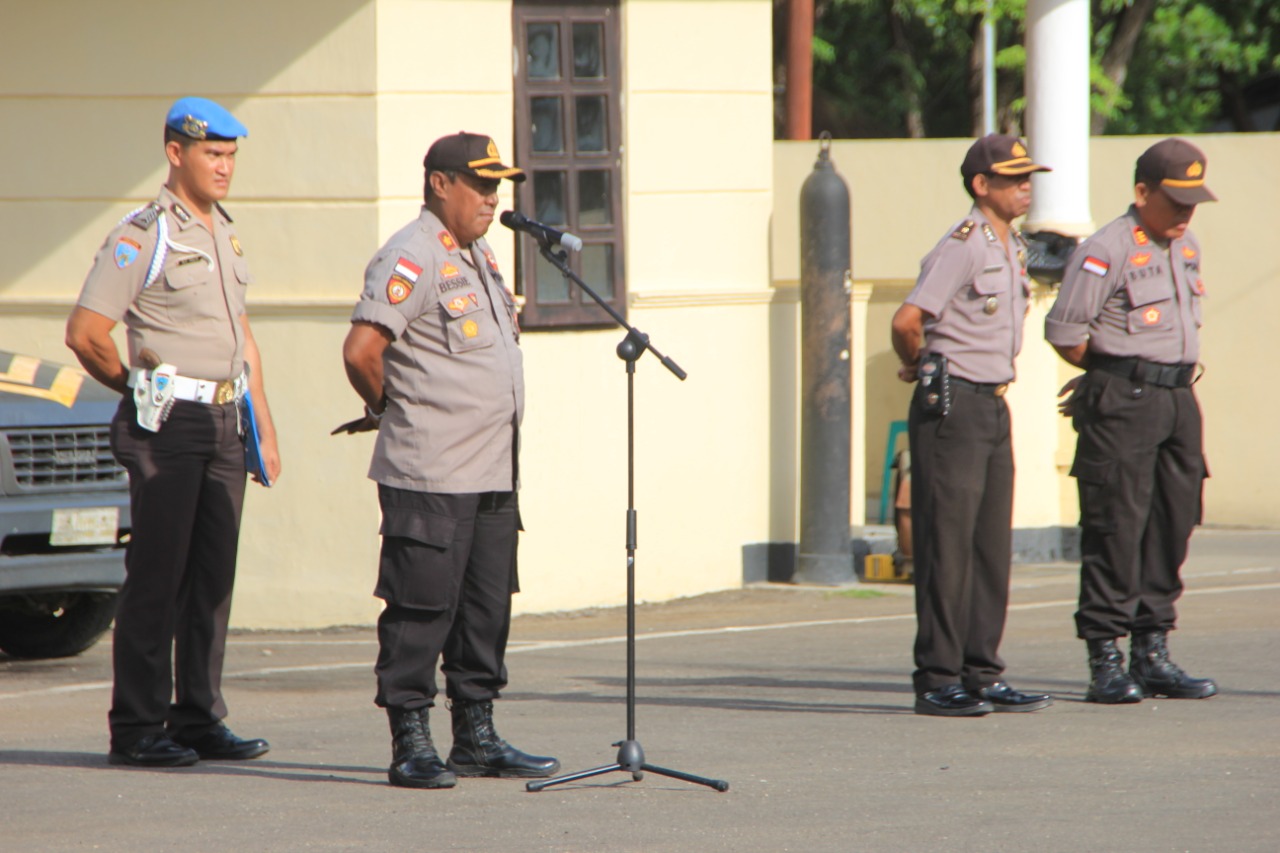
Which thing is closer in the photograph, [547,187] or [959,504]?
[959,504]

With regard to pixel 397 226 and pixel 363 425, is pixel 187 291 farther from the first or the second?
pixel 397 226

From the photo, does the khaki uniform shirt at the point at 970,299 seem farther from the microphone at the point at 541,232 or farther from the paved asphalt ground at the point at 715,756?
the microphone at the point at 541,232

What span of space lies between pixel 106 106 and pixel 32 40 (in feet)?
1.69

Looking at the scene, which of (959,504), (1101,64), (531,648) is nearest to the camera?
(959,504)

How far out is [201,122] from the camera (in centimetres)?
656

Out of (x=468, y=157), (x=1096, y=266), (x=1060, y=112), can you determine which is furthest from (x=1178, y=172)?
(x=1060, y=112)

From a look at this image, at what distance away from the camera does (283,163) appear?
10.2 meters

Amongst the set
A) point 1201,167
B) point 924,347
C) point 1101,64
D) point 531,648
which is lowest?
point 531,648

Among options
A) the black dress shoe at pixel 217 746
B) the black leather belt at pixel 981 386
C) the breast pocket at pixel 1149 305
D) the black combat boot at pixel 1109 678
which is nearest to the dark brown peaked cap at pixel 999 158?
the breast pocket at pixel 1149 305

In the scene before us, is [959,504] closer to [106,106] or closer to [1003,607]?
[1003,607]

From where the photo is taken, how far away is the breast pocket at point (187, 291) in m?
6.59

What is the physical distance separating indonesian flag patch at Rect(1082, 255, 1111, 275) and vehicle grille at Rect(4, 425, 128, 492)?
4051 millimetres

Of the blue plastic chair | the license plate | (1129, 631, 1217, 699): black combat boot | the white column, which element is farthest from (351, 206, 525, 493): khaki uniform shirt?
the blue plastic chair

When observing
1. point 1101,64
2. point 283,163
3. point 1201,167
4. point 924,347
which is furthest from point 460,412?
point 1101,64
